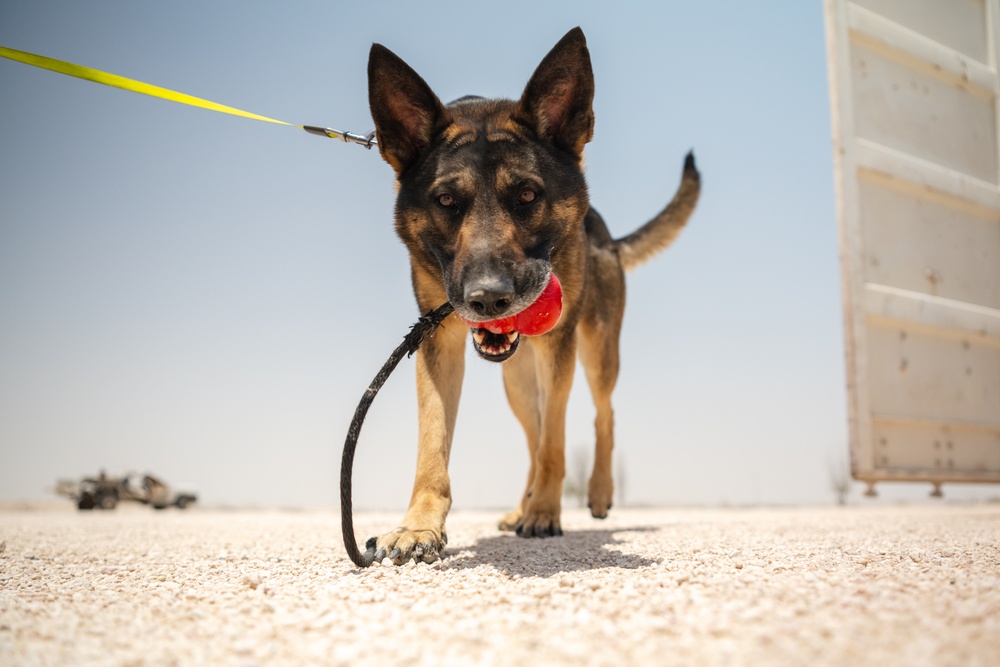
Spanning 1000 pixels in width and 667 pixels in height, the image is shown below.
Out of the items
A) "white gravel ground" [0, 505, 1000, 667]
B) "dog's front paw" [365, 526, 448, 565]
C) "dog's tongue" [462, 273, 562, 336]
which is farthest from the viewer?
"dog's tongue" [462, 273, 562, 336]

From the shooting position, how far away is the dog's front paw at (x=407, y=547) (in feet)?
10.4

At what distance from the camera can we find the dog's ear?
3.82 m

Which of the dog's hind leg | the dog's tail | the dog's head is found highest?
the dog's tail

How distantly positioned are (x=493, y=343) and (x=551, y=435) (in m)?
1.15

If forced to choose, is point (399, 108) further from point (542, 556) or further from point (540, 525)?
point (540, 525)

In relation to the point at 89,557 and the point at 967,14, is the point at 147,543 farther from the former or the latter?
the point at 967,14

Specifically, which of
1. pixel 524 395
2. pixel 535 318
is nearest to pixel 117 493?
pixel 524 395

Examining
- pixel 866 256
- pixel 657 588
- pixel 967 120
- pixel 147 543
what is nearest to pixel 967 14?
pixel 967 120

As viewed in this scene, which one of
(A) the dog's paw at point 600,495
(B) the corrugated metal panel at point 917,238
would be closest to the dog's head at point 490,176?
(A) the dog's paw at point 600,495

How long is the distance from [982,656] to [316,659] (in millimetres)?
1541

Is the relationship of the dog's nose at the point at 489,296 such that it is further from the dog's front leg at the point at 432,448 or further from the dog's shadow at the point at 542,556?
the dog's shadow at the point at 542,556

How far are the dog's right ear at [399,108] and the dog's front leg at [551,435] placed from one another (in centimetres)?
138

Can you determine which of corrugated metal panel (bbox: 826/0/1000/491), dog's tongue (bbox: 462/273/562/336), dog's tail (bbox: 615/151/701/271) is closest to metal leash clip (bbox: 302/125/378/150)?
dog's tongue (bbox: 462/273/562/336)

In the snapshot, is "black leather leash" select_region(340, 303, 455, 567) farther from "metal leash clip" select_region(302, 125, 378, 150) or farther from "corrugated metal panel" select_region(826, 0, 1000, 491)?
"corrugated metal panel" select_region(826, 0, 1000, 491)
